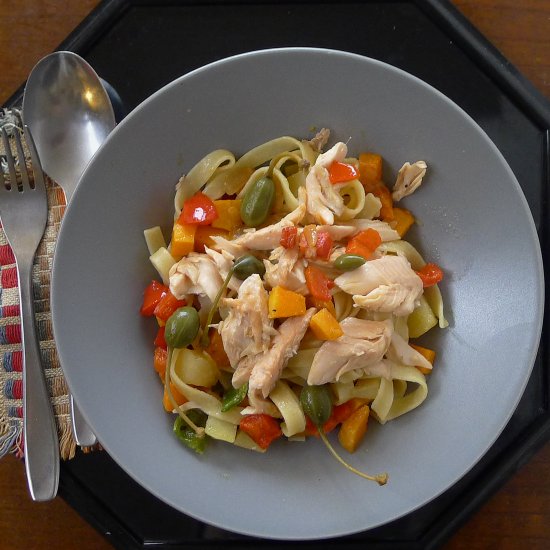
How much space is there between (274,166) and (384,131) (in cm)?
34

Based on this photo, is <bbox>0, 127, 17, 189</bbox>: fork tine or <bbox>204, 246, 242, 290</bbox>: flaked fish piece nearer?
<bbox>204, 246, 242, 290</bbox>: flaked fish piece

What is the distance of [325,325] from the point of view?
1716 millimetres

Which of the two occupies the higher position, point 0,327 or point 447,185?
point 447,185

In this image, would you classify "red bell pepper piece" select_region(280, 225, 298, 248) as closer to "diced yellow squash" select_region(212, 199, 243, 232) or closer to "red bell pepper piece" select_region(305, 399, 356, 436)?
"diced yellow squash" select_region(212, 199, 243, 232)

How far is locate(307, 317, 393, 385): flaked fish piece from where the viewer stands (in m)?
1.71

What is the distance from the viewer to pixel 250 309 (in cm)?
170

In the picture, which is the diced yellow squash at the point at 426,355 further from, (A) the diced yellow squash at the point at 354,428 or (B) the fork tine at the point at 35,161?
(B) the fork tine at the point at 35,161

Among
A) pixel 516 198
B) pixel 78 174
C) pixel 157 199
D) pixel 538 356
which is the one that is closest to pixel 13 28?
pixel 78 174

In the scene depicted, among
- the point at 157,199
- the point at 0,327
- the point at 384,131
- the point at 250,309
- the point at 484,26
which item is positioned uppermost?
the point at 484,26

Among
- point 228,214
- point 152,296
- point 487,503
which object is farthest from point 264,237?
point 487,503

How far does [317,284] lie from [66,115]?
1026 mm

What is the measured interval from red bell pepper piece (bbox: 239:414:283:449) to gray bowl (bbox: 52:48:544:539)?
0.26 ft

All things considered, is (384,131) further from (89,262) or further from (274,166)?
(89,262)

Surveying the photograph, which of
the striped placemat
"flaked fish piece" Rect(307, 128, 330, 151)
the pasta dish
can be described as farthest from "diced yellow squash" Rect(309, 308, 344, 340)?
the striped placemat
